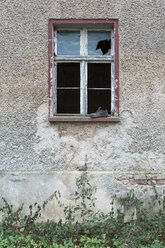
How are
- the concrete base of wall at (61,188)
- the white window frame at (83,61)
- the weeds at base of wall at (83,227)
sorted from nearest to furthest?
1. the weeds at base of wall at (83,227)
2. the concrete base of wall at (61,188)
3. the white window frame at (83,61)

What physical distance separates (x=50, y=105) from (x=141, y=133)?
4.54 ft

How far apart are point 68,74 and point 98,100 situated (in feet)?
1.98

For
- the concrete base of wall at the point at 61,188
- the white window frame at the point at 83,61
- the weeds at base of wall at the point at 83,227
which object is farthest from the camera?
the white window frame at the point at 83,61

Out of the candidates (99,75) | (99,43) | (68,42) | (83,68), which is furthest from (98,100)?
(68,42)

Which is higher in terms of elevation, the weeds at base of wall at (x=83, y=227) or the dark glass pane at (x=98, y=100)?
the dark glass pane at (x=98, y=100)

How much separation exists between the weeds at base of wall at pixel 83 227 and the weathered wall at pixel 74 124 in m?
0.17

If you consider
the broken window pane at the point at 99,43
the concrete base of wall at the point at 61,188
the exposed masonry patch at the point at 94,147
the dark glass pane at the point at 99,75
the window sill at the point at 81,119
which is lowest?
the concrete base of wall at the point at 61,188

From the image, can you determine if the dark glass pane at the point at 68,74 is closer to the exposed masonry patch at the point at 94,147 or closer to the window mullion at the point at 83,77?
the window mullion at the point at 83,77

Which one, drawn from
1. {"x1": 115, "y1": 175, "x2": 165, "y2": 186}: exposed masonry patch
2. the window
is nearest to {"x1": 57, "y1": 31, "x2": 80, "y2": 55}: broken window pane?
the window

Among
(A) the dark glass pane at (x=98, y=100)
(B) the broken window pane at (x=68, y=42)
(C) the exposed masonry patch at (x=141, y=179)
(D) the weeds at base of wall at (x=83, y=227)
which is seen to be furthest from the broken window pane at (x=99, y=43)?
(C) the exposed masonry patch at (x=141, y=179)

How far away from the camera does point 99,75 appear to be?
4.77 meters

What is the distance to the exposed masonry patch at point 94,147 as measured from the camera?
4.49m

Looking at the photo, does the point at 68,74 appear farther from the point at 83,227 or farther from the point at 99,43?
the point at 83,227

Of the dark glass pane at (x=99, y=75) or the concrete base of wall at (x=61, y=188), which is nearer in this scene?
the concrete base of wall at (x=61, y=188)
